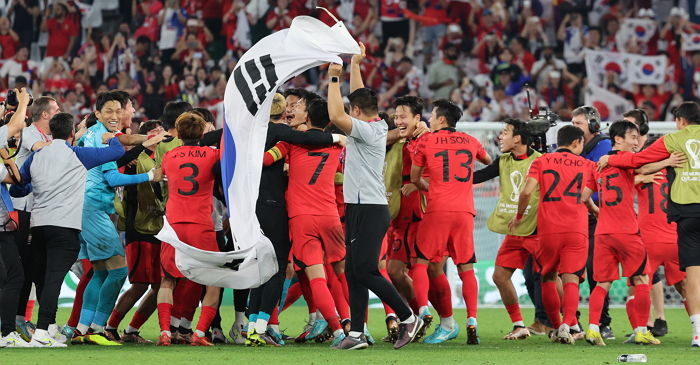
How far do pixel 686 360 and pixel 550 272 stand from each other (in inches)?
87.9

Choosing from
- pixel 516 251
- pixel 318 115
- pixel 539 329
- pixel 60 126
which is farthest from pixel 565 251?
pixel 60 126

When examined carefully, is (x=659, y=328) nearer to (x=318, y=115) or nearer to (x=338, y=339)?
(x=338, y=339)

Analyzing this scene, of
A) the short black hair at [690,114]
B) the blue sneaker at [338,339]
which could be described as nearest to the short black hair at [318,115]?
the blue sneaker at [338,339]

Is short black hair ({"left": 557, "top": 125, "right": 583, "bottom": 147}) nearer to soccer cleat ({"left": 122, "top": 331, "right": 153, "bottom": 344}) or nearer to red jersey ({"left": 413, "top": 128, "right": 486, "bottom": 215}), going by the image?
red jersey ({"left": 413, "top": 128, "right": 486, "bottom": 215})

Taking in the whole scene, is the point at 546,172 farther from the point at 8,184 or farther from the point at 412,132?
the point at 8,184

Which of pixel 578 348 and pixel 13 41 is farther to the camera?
pixel 13 41

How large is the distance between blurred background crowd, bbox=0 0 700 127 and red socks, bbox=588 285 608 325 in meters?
9.17

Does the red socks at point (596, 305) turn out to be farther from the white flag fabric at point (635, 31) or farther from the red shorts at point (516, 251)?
the white flag fabric at point (635, 31)

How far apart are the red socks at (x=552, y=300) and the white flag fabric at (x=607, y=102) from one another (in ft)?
29.4

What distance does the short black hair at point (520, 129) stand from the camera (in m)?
11.0

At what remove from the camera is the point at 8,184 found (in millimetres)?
10164

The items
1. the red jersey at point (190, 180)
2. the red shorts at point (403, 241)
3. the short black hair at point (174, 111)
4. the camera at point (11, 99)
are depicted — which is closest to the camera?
the red jersey at point (190, 180)

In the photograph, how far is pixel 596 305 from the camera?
33.4ft

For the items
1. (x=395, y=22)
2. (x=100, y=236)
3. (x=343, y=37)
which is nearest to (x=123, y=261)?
(x=100, y=236)
